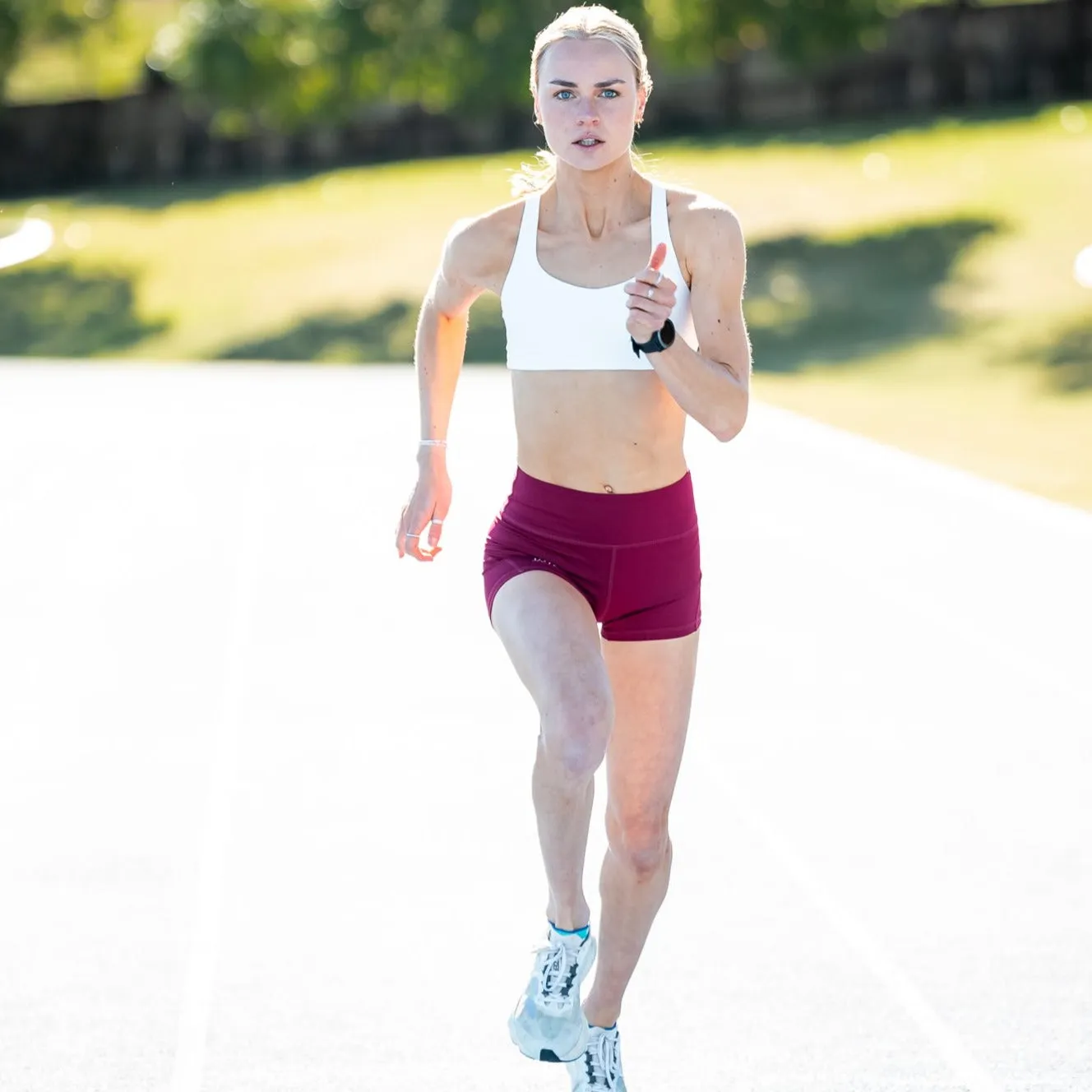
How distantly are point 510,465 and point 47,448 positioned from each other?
14.4 feet

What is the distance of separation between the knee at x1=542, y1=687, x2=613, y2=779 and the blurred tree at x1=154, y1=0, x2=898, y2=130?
33.8 metres

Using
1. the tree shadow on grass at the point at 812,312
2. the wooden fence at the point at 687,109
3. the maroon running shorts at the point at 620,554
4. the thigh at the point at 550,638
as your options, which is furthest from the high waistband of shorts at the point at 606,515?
the wooden fence at the point at 687,109

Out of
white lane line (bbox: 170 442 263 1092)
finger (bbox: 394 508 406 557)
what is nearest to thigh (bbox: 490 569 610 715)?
finger (bbox: 394 508 406 557)

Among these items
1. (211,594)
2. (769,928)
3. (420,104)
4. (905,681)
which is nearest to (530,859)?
(769,928)

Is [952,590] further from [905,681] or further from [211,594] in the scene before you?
[211,594]

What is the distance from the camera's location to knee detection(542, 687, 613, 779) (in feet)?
13.3

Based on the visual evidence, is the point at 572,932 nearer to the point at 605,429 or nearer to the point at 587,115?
the point at 605,429

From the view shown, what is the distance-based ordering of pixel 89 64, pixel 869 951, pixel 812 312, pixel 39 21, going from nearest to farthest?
pixel 869 951 < pixel 812 312 < pixel 39 21 < pixel 89 64

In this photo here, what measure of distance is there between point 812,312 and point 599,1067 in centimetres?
2270

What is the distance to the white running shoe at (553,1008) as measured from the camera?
13.9ft

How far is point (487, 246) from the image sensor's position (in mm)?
4543

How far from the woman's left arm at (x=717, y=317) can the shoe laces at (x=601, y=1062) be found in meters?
1.36

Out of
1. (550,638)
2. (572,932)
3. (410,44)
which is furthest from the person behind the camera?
(410,44)

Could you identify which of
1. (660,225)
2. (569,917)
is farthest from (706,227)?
(569,917)
